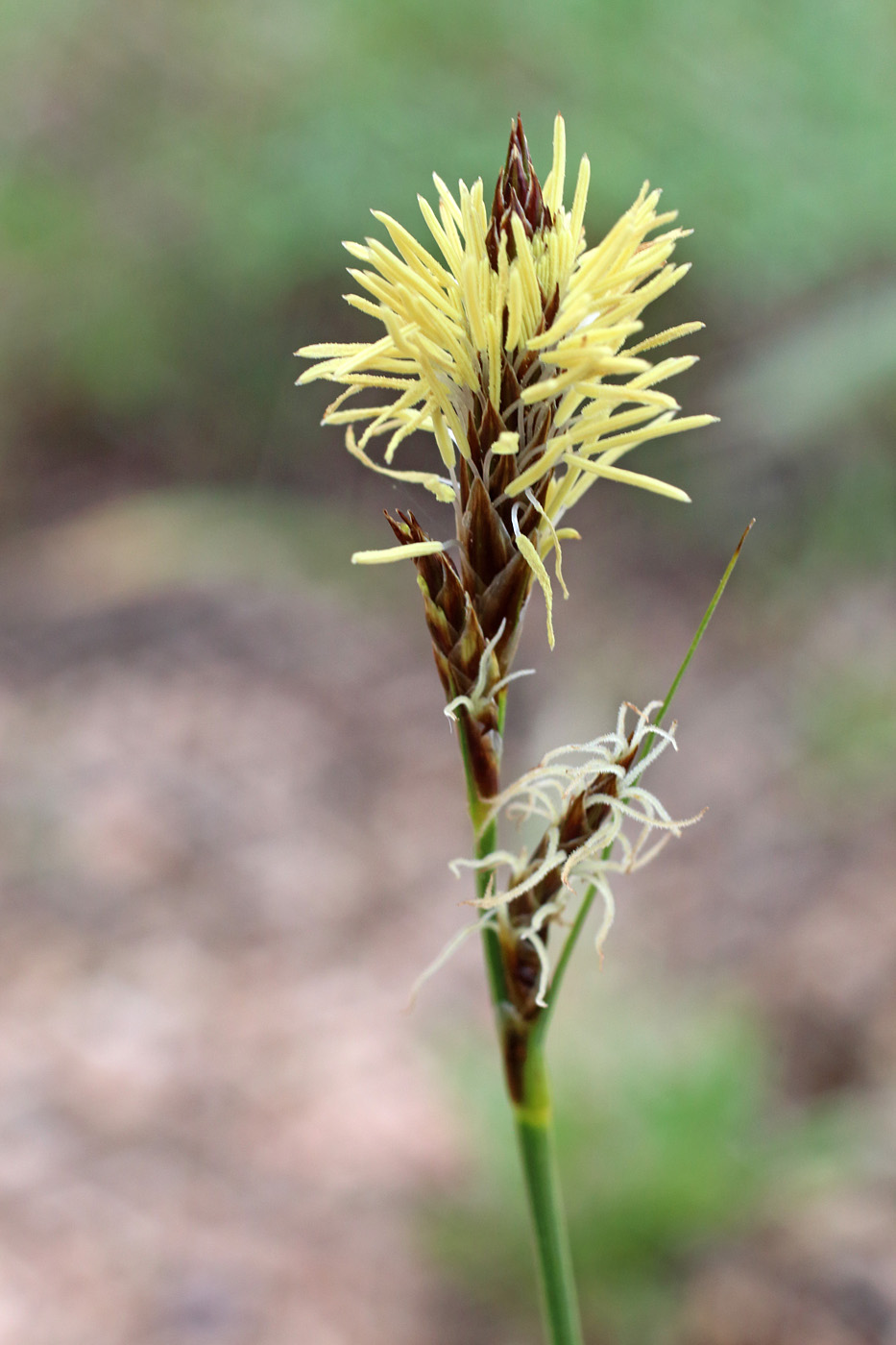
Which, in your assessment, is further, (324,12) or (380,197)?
(324,12)

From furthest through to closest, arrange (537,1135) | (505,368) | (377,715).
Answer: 1. (377,715)
2. (537,1135)
3. (505,368)

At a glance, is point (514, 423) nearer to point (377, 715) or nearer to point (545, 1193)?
point (545, 1193)

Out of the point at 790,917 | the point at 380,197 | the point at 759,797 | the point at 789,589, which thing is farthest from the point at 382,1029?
the point at 380,197

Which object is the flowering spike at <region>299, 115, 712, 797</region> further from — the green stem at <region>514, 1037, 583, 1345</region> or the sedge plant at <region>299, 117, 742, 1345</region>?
the green stem at <region>514, 1037, 583, 1345</region>

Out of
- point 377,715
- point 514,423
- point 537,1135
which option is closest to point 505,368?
point 514,423

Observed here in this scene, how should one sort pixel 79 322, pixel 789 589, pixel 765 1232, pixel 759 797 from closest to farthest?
1. pixel 765 1232
2. pixel 759 797
3. pixel 789 589
4. pixel 79 322

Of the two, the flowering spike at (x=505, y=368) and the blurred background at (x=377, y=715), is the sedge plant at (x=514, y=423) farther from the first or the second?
the blurred background at (x=377, y=715)

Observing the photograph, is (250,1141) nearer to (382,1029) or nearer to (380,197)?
(382,1029)
